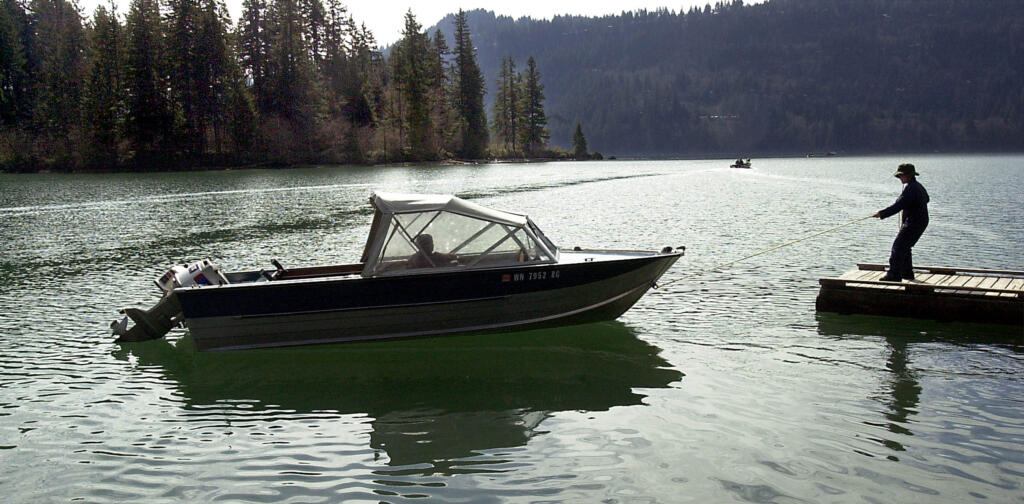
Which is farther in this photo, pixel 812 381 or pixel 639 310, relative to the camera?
pixel 639 310

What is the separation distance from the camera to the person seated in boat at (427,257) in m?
12.5

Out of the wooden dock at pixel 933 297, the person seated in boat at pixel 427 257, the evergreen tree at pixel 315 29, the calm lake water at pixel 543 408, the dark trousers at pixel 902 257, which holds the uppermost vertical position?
the evergreen tree at pixel 315 29

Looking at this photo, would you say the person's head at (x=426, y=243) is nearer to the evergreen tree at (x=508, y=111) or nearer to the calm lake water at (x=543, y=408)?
the calm lake water at (x=543, y=408)

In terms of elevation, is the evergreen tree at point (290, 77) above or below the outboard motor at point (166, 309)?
above

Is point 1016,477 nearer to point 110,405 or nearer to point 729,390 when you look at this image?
point 729,390

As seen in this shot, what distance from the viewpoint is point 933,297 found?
1434 cm

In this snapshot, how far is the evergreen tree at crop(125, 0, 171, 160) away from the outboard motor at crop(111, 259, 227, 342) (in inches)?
3452

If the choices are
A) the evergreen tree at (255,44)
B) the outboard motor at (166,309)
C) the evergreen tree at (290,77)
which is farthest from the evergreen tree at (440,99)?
the outboard motor at (166,309)

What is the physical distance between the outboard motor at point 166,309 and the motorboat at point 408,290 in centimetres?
2

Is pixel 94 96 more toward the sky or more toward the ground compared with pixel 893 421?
more toward the sky

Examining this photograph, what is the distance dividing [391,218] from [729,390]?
648 cm

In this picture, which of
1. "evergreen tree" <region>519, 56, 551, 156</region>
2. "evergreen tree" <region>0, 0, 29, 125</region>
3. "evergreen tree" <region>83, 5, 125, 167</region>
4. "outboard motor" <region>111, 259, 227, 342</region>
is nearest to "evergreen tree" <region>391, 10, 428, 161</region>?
"evergreen tree" <region>519, 56, 551, 156</region>

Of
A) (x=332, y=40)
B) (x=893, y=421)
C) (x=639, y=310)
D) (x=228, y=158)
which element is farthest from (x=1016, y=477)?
(x=332, y=40)

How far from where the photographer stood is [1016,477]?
7.69 metres
